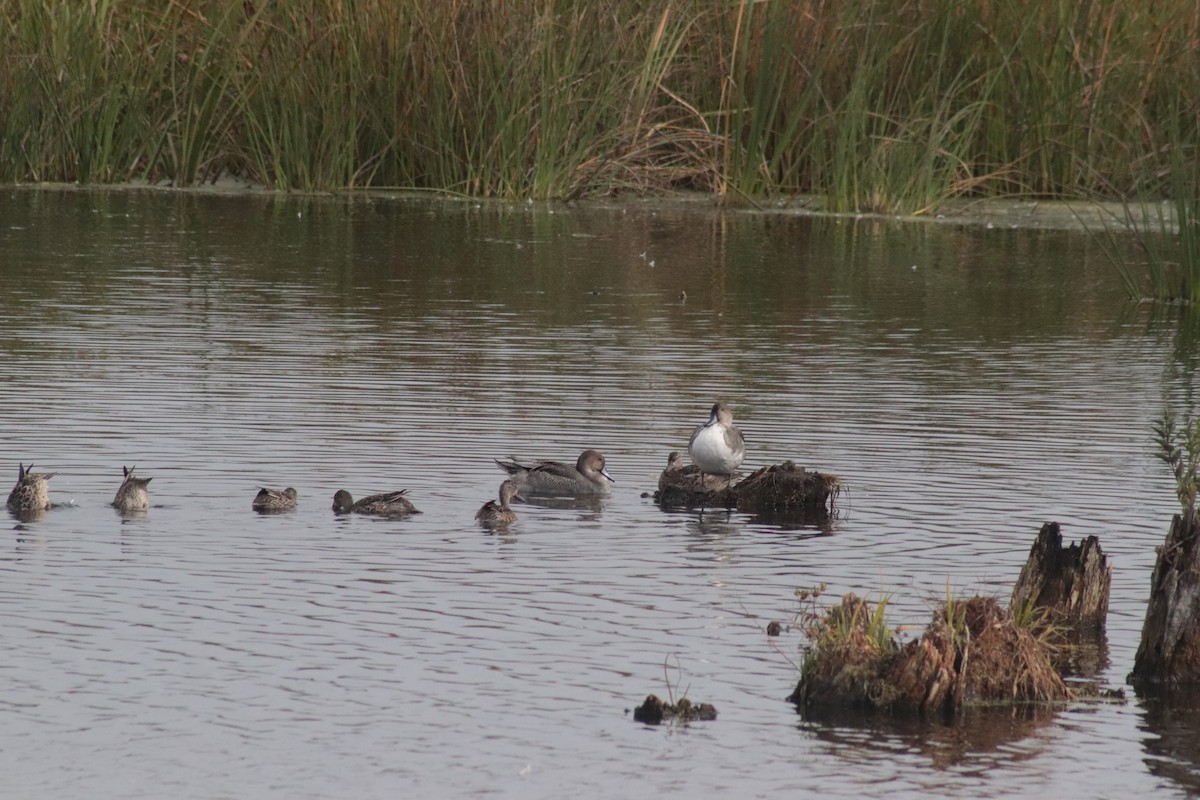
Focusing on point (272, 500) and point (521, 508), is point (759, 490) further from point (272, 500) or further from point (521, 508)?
point (272, 500)

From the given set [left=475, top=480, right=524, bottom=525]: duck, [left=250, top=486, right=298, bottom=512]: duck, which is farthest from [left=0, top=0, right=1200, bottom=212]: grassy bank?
[left=250, top=486, right=298, bottom=512]: duck

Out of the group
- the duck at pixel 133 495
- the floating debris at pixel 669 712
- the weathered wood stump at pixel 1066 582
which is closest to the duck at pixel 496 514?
the duck at pixel 133 495

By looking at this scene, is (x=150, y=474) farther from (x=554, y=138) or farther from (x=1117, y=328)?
(x=554, y=138)

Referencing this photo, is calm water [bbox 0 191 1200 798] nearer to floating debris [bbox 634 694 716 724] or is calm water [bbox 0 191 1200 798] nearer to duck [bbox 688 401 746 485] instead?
floating debris [bbox 634 694 716 724]

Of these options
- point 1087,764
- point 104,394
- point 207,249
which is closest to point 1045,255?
point 207,249

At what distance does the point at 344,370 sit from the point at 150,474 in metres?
3.56

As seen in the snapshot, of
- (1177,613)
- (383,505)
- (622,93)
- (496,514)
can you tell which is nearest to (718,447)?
(496,514)

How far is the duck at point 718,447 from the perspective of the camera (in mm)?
11031

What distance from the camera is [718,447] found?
11039mm

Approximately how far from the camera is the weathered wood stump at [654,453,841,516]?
1068 centimetres

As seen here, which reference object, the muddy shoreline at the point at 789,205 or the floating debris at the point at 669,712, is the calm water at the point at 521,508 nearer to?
the floating debris at the point at 669,712

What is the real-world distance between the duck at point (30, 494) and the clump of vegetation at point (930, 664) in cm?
407

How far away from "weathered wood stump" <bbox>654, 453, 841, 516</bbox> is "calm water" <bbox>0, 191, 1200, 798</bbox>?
204 mm

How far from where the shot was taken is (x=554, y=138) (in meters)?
25.6
